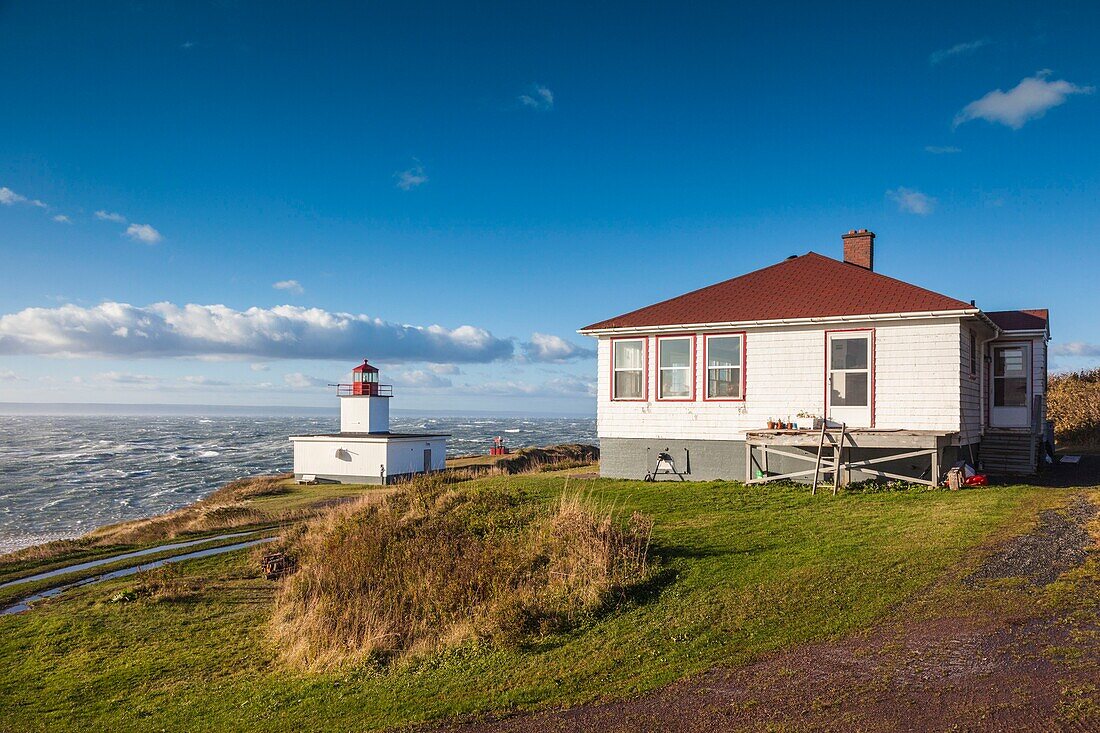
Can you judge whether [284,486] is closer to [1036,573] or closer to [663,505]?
[663,505]

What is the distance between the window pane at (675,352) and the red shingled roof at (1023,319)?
967cm

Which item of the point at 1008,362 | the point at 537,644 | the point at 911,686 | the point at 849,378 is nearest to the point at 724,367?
the point at 849,378

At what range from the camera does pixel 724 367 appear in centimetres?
1964

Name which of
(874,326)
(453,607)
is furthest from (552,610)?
(874,326)

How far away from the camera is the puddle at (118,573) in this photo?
46.8 feet

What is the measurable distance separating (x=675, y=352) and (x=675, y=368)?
0.43 m

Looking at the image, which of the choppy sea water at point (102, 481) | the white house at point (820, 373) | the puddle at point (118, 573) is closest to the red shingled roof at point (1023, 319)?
the white house at point (820, 373)

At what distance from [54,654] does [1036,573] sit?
1365cm

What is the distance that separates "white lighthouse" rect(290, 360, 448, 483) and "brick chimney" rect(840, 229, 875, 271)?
22.7 meters

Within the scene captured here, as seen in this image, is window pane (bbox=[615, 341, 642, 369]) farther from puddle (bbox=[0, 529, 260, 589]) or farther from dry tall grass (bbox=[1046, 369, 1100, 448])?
dry tall grass (bbox=[1046, 369, 1100, 448])

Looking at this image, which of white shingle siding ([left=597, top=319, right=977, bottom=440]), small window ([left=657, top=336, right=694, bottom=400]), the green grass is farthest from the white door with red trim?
small window ([left=657, top=336, right=694, bottom=400])

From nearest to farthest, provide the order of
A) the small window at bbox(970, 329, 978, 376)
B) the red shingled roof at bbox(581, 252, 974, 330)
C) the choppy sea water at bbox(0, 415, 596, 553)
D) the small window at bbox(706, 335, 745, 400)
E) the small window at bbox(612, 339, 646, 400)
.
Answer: the red shingled roof at bbox(581, 252, 974, 330), the small window at bbox(970, 329, 978, 376), the small window at bbox(706, 335, 745, 400), the small window at bbox(612, 339, 646, 400), the choppy sea water at bbox(0, 415, 596, 553)

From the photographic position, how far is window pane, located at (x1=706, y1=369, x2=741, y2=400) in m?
19.5

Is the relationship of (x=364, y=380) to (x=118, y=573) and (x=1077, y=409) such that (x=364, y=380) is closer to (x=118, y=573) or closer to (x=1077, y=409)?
(x=118, y=573)
